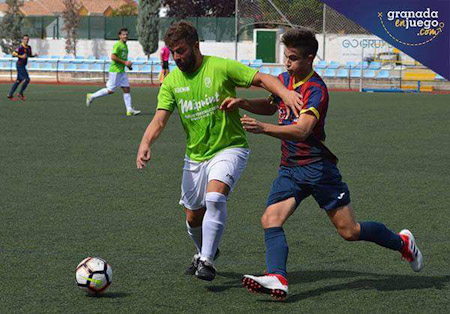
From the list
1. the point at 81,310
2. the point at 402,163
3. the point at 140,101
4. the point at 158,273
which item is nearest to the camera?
the point at 81,310

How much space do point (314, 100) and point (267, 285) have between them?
47.2 inches

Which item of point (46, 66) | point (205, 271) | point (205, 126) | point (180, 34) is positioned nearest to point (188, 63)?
point (180, 34)

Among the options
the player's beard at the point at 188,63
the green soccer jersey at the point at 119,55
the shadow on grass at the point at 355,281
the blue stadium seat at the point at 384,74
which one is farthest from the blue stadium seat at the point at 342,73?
the player's beard at the point at 188,63

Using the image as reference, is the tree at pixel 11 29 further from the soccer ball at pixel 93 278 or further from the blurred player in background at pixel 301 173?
the blurred player in background at pixel 301 173

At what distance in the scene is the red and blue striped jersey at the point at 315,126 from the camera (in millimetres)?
5598

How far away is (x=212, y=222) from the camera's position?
5984mm

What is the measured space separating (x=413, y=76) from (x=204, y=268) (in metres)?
32.4

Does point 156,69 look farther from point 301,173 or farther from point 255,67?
point 301,173

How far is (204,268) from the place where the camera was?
Answer: 5.85 metres

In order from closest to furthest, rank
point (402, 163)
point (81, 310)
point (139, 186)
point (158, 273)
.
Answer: point (81, 310), point (158, 273), point (139, 186), point (402, 163)

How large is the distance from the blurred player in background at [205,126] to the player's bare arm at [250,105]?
0.47 feet

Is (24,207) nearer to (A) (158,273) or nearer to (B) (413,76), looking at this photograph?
(A) (158,273)

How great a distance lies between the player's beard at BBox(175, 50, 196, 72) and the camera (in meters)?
6.08

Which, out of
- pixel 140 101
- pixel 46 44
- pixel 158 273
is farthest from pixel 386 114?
pixel 46 44
